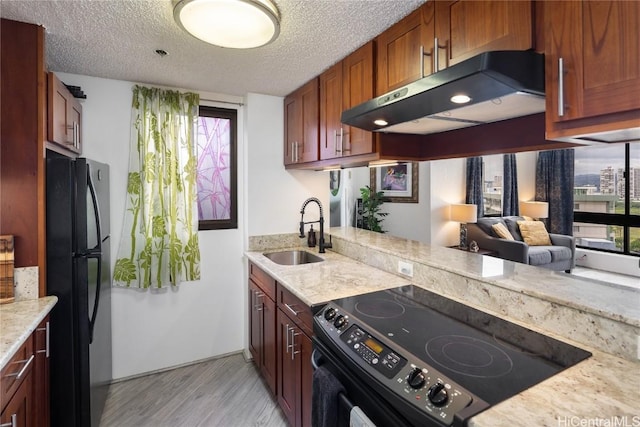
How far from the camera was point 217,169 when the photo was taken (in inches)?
114

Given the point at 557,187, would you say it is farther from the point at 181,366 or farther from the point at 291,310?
the point at 181,366

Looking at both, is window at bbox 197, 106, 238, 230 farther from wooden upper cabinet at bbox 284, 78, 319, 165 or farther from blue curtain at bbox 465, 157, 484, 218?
blue curtain at bbox 465, 157, 484, 218

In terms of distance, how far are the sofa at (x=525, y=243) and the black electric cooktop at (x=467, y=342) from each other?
333 cm

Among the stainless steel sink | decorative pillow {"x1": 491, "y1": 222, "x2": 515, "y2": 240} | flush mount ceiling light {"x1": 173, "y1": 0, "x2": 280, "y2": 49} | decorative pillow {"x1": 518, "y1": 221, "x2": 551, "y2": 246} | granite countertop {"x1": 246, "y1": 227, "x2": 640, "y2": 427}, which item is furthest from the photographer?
decorative pillow {"x1": 518, "y1": 221, "x2": 551, "y2": 246}

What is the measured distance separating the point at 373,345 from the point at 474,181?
4.53 m

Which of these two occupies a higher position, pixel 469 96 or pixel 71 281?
pixel 469 96

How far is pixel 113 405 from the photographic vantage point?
2236mm

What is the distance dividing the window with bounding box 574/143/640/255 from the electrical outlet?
12.8 feet

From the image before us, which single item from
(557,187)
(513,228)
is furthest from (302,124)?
(557,187)

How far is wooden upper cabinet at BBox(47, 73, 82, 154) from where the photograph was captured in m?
1.73

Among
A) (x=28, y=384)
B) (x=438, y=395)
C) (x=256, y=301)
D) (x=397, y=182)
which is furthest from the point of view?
(x=397, y=182)

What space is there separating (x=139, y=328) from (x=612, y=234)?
19.3 feet

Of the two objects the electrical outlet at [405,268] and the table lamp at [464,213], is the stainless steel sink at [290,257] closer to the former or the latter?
the electrical outlet at [405,268]

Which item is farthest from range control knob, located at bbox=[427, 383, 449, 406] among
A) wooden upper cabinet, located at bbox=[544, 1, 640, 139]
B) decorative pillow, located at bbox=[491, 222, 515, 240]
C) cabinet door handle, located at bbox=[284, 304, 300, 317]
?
decorative pillow, located at bbox=[491, 222, 515, 240]
